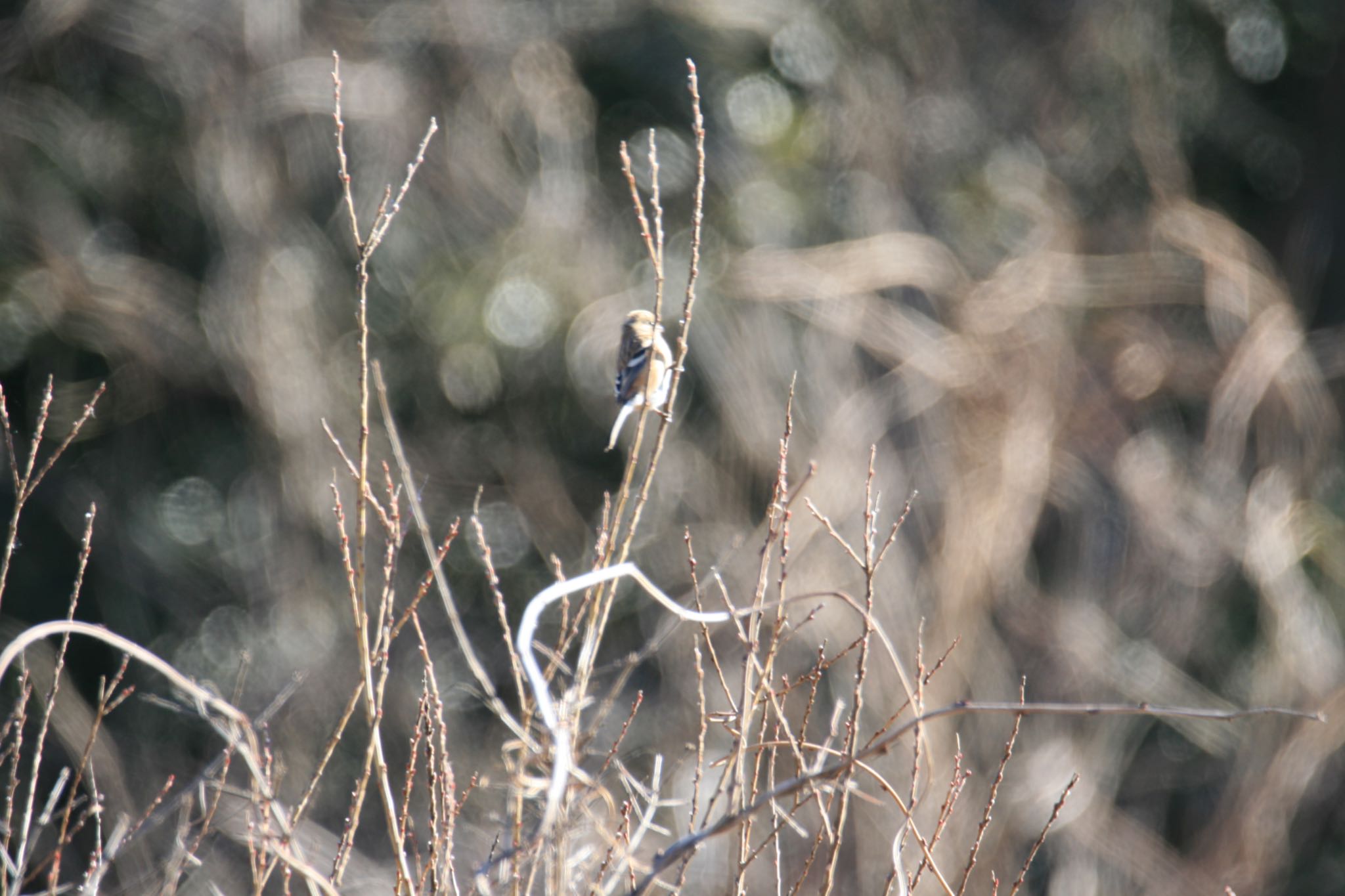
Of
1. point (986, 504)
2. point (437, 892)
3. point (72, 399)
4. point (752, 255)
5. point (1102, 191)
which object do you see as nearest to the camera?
point (437, 892)

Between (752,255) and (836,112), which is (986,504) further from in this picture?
(836,112)

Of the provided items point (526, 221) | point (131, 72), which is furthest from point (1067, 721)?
point (131, 72)

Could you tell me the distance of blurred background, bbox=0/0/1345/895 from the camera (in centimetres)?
710

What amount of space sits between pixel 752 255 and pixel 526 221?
5.35ft

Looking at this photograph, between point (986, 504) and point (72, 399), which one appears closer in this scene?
point (986, 504)

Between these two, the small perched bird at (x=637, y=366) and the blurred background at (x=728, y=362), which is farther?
the blurred background at (x=728, y=362)

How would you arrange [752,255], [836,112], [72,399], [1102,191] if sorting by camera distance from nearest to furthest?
[752,255] → [72,399] → [836,112] → [1102,191]

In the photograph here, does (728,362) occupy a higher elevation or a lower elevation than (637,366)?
lower

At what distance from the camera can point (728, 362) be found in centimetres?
740

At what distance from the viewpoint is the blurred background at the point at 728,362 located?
23.3ft

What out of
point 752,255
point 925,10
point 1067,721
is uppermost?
point 925,10

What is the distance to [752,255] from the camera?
7305 millimetres

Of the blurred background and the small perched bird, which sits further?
the blurred background

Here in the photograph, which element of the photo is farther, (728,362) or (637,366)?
(728,362)
